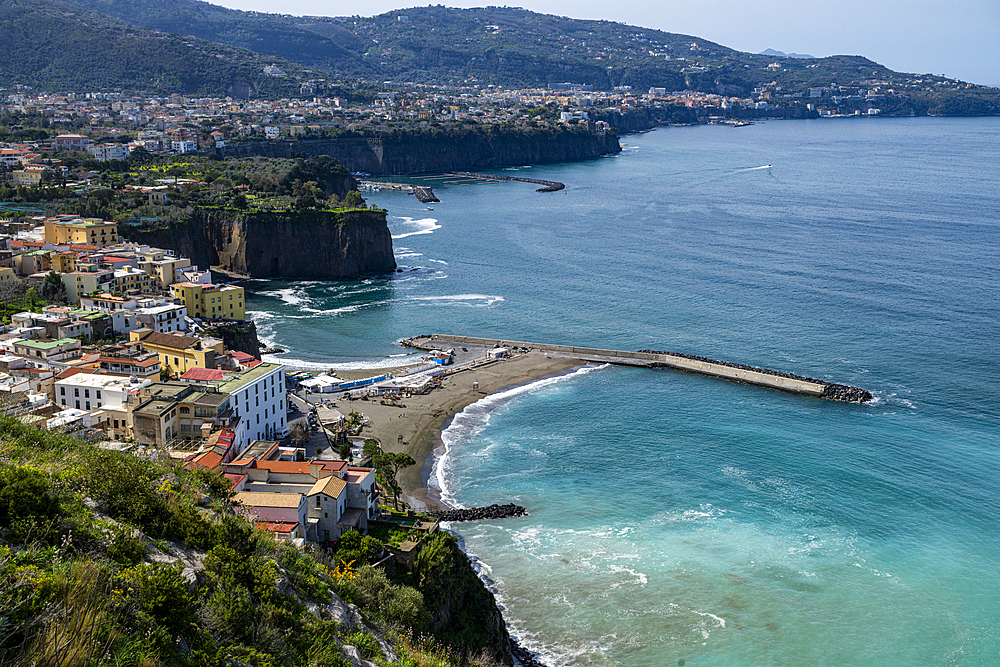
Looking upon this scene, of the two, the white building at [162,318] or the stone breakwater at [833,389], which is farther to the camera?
the stone breakwater at [833,389]

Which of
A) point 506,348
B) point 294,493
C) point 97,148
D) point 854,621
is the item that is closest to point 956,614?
point 854,621

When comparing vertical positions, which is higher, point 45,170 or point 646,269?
point 45,170

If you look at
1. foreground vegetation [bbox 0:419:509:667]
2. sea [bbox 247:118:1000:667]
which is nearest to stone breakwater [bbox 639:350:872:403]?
sea [bbox 247:118:1000:667]

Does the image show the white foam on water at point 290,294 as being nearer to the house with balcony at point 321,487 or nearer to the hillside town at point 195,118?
the hillside town at point 195,118

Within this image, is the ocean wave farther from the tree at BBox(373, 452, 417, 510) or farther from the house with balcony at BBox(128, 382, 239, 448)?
the house with balcony at BBox(128, 382, 239, 448)

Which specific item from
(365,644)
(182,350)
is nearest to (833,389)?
(182,350)

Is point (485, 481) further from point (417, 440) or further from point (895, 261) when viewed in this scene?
point (895, 261)

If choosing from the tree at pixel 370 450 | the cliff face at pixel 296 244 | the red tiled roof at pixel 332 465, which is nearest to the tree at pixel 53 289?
the tree at pixel 370 450
